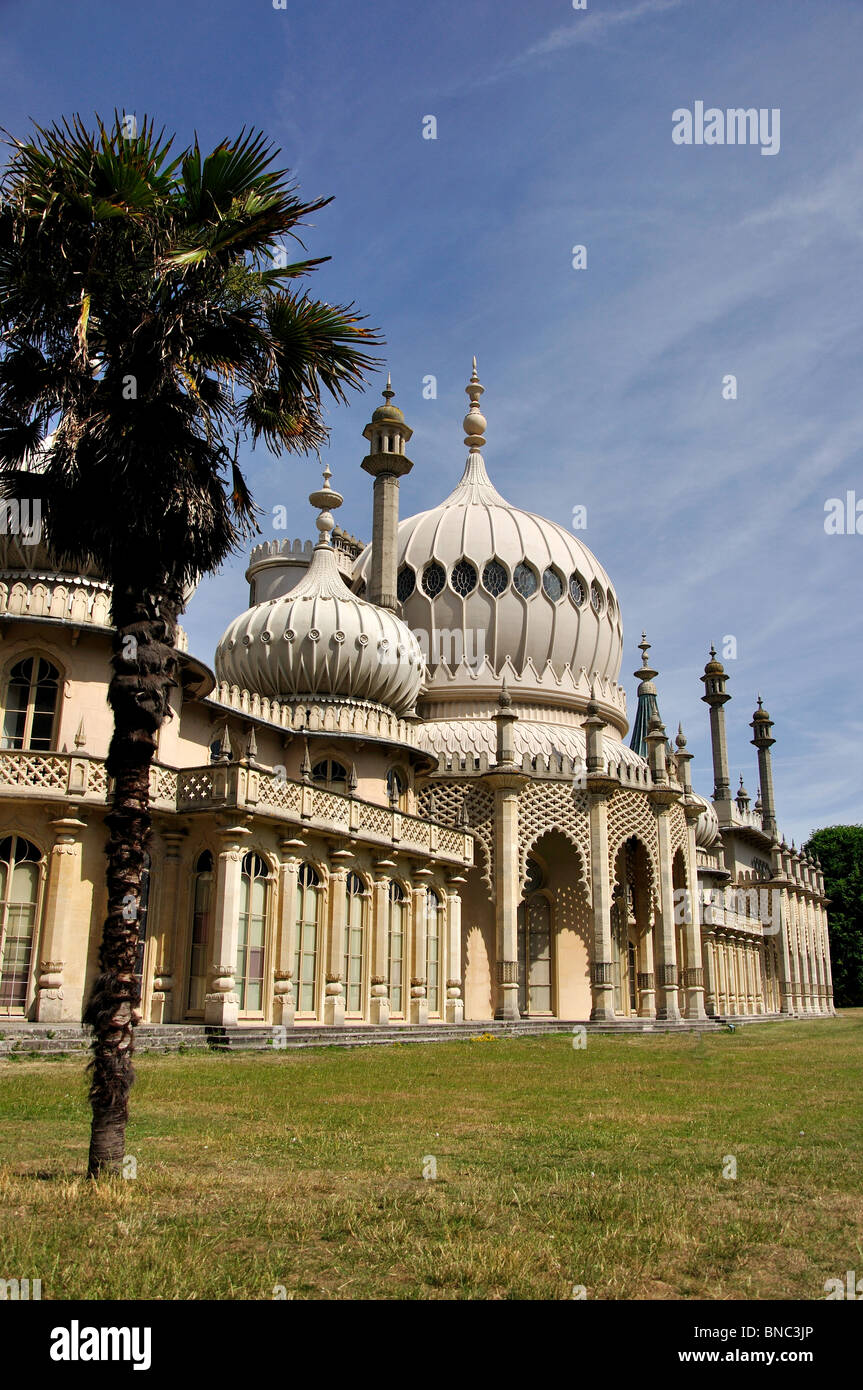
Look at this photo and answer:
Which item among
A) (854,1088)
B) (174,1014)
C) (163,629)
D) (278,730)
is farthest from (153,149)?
(278,730)

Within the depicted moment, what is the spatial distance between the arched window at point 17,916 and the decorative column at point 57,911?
24 centimetres

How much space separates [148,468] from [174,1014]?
1426 cm

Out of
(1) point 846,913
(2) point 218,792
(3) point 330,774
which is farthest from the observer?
(1) point 846,913

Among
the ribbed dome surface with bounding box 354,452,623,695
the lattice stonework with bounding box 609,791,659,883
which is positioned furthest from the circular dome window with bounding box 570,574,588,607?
the lattice stonework with bounding box 609,791,659,883

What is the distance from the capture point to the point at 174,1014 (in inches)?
812

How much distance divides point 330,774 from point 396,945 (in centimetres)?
435

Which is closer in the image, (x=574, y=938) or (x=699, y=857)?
(x=574, y=938)

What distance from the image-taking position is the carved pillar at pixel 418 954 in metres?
26.9

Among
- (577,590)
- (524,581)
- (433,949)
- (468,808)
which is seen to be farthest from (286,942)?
(577,590)

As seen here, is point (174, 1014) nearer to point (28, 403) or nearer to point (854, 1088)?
point (854, 1088)

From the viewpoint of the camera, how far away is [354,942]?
25.0m

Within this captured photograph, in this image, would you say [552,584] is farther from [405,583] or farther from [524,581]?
[405,583]

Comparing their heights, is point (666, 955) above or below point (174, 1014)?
above
